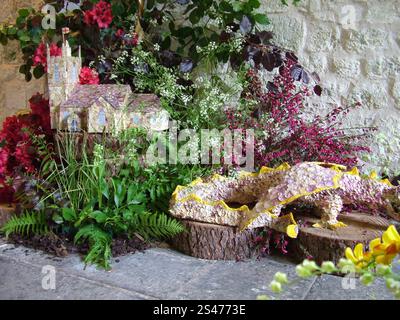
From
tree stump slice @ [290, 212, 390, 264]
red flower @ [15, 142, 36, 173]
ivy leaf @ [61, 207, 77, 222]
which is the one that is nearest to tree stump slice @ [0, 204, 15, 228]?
red flower @ [15, 142, 36, 173]

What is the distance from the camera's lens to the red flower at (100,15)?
2414 millimetres

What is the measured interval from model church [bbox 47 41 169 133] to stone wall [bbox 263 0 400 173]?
0.91 meters

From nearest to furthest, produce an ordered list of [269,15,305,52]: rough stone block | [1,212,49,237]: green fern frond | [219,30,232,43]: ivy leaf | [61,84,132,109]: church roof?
1. [1,212,49,237]: green fern frond
2. [61,84,132,109]: church roof
3. [219,30,232,43]: ivy leaf
4. [269,15,305,52]: rough stone block

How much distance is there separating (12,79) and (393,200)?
9.82 feet

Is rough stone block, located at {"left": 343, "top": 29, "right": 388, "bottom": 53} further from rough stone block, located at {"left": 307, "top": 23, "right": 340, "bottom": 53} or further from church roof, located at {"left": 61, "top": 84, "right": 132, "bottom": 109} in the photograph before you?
church roof, located at {"left": 61, "top": 84, "right": 132, "bottom": 109}

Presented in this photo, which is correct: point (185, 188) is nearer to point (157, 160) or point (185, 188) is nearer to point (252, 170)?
point (157, 160)

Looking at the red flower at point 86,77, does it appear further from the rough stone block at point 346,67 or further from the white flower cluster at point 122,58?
the rough stone block at point 346,67

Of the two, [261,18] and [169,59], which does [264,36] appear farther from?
[169,59]

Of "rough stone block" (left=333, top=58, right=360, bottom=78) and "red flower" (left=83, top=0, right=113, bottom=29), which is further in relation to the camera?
"red flower" (left=83, top=0, right=113, bottom=29)

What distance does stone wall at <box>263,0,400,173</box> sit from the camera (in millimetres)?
2215

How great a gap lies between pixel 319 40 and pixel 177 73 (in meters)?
0.80

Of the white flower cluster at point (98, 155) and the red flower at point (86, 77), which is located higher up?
the red flower at point (86, 77)

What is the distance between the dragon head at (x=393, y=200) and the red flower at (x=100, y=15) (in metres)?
1.71

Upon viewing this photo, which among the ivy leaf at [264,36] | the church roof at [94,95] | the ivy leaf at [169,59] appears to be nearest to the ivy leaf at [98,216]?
the church roof at [94,95]
